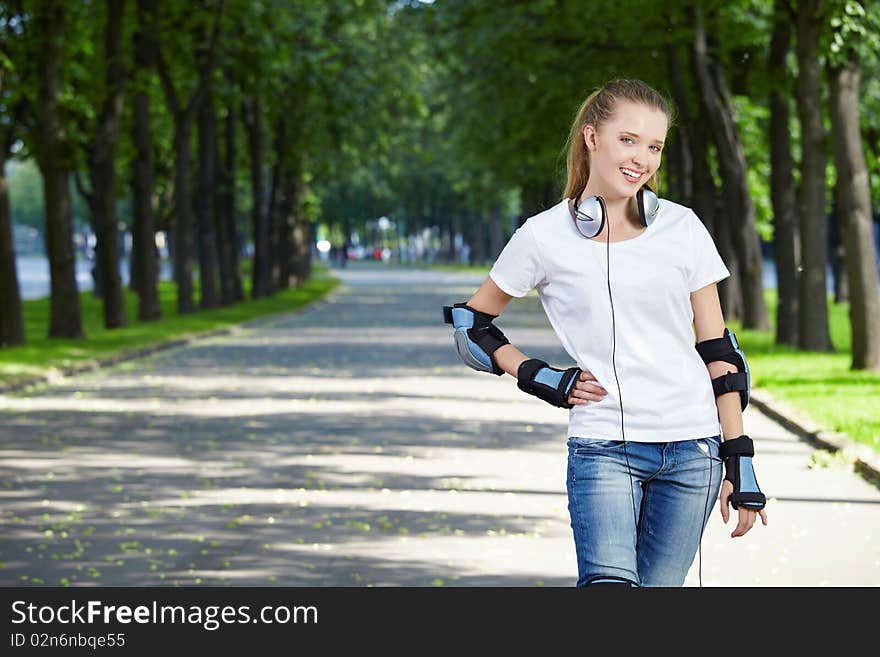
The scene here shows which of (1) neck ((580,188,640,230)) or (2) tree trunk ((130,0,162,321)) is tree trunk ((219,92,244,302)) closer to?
(2) tree trunk ((130,0,162,321))

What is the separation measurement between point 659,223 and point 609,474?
59 cm

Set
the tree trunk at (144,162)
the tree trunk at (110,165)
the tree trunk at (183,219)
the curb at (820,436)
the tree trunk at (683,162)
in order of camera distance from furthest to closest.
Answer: the tree trunk at (183,219) → the tree trunk at (144,162) → the tree trunk at (683,162) → the tree trunk at (110,165) → the curb at (820,436)

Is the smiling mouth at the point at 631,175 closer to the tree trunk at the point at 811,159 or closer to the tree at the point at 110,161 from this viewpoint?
the tree trunk at the point at 811,159

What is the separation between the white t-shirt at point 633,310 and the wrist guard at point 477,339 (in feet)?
0.64

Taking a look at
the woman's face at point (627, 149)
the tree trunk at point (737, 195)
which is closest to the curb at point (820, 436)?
the woman's face at point (627, 149)

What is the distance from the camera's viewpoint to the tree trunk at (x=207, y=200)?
136ft

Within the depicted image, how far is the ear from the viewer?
4.45 meters

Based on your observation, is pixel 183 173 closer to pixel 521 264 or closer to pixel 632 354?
pixel 521 264

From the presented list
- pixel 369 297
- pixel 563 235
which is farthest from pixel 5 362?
pixel 369 297

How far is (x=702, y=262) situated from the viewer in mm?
4340

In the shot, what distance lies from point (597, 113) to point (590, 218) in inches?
11.9

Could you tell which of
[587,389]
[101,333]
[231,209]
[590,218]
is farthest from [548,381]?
[231,209]

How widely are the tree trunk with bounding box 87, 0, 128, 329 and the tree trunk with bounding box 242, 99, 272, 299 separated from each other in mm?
15482

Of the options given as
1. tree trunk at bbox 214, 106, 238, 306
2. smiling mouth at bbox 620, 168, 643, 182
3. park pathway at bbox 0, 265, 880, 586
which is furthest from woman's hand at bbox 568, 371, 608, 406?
tree trunk at bbox 214, 106, 238, 306
